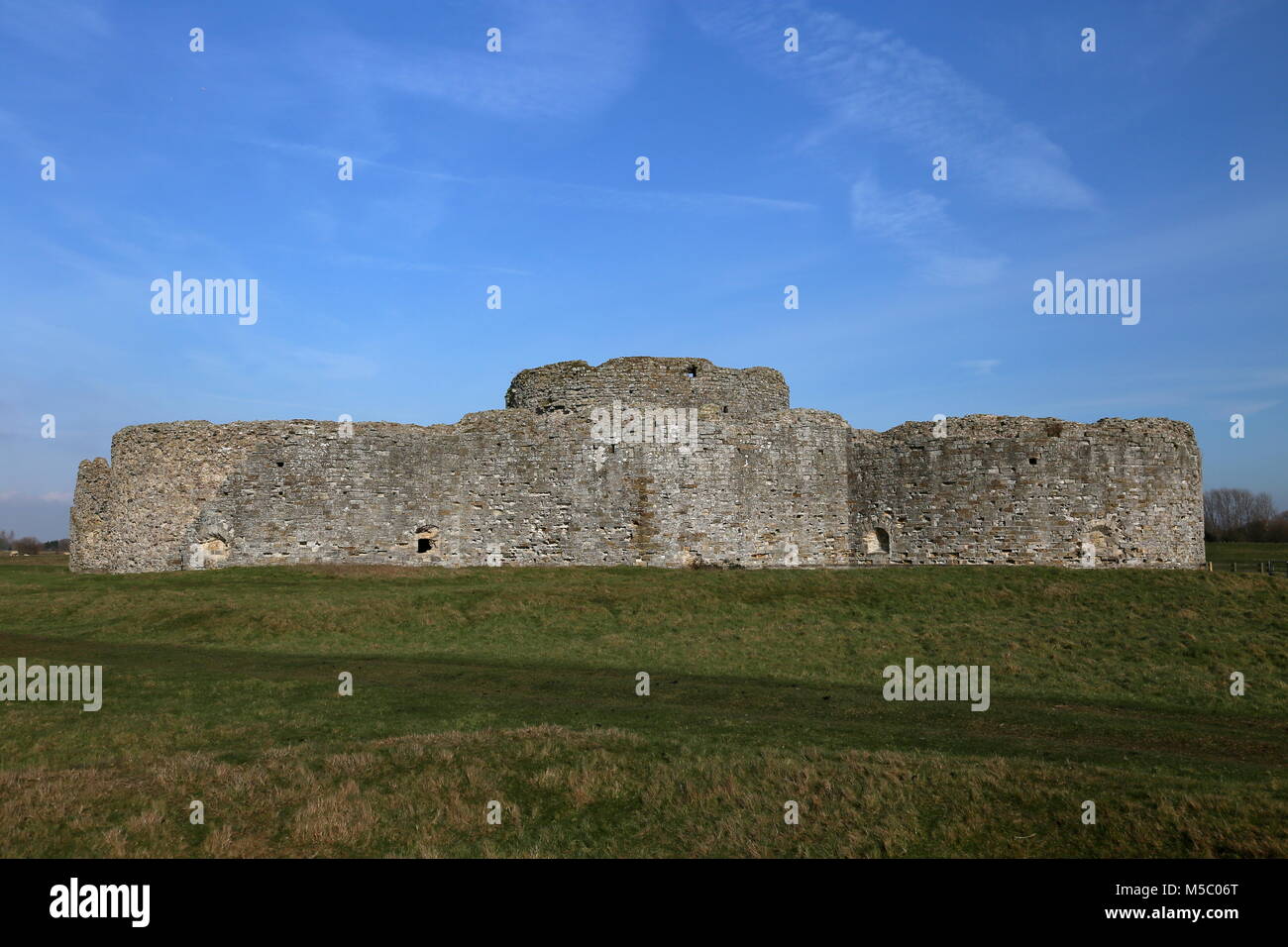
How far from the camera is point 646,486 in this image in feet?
101

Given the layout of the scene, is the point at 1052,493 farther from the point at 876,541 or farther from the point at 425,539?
the point at 425,539

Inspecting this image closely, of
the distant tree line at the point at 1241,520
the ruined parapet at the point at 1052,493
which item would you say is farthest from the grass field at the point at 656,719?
the distant tree line at the point at 1241,520

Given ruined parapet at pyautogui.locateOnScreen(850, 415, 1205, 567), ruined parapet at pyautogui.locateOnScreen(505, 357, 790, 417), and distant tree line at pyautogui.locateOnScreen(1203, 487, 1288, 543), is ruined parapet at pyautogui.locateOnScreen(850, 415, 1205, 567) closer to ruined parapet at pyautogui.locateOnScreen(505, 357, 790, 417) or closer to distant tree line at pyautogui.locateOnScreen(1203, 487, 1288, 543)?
ruined parapet at pyautogui.locateOnScreen(505, 357, 790, 417)

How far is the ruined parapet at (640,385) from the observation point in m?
31.6

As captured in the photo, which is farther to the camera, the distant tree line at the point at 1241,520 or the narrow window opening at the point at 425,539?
the distant tree line at the point at 1241,520

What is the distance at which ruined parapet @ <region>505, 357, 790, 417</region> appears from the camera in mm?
31562

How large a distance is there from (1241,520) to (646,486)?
8319cm

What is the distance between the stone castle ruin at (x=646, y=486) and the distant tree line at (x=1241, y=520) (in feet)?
121

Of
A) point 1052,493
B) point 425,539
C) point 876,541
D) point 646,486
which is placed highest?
point 646,486

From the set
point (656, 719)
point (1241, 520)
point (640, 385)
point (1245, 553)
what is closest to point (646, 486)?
point (640, 385)

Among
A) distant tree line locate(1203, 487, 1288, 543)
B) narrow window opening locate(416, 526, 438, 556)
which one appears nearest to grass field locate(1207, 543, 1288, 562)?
distant tree line locate(1203, 487, 1288, 543)

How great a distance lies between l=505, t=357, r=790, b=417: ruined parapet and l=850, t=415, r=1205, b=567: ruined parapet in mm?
6597

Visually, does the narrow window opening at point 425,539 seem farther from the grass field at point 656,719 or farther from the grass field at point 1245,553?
the grass field at point 1245,553

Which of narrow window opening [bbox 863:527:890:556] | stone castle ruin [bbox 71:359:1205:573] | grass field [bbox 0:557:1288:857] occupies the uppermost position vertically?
stone castle ruin [bbox 71:359:1205:573]
